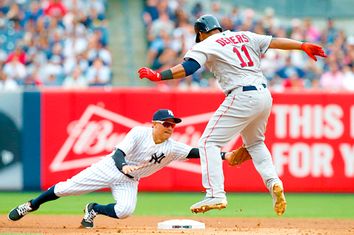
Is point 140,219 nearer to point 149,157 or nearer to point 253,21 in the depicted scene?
point 149,157

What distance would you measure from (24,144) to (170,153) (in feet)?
18.5

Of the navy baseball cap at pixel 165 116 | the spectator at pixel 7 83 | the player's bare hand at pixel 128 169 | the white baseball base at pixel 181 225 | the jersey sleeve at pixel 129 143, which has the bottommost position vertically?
the white baseball base at pixel 181 225

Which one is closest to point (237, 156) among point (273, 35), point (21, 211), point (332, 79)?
point (21, 211)

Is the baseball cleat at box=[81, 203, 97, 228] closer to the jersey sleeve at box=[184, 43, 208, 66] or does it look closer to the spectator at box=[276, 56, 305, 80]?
the jersey sleeve at box=[184, 43, 208, 66]

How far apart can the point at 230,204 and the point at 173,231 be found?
401cm

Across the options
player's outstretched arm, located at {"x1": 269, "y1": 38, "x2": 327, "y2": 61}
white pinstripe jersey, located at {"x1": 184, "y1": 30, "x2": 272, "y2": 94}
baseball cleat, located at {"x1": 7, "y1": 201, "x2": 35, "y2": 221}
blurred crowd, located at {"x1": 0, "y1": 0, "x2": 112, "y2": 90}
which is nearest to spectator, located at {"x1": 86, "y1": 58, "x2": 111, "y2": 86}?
blurred crowd, located at {"x1": 0, "y1": 0, "x2": 112, "y2": 90}

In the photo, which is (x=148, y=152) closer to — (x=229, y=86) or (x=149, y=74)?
(x=229, y=86)

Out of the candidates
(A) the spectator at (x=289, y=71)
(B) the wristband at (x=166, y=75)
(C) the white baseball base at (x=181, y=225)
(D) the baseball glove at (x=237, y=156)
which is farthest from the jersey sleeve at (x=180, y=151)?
(A) the spectator at (x=289, y=71)

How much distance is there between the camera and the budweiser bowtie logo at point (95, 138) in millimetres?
14977

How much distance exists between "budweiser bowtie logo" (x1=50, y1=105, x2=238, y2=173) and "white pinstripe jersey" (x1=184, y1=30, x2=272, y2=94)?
562cm

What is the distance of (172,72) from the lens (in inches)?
345

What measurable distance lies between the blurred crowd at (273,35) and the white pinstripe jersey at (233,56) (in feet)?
24.3

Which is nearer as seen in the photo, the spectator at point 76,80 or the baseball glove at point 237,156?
the baseball glove at point 237,156

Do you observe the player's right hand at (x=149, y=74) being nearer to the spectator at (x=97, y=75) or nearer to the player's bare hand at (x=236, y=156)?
the player's bare hand at (x=236, y=156)
